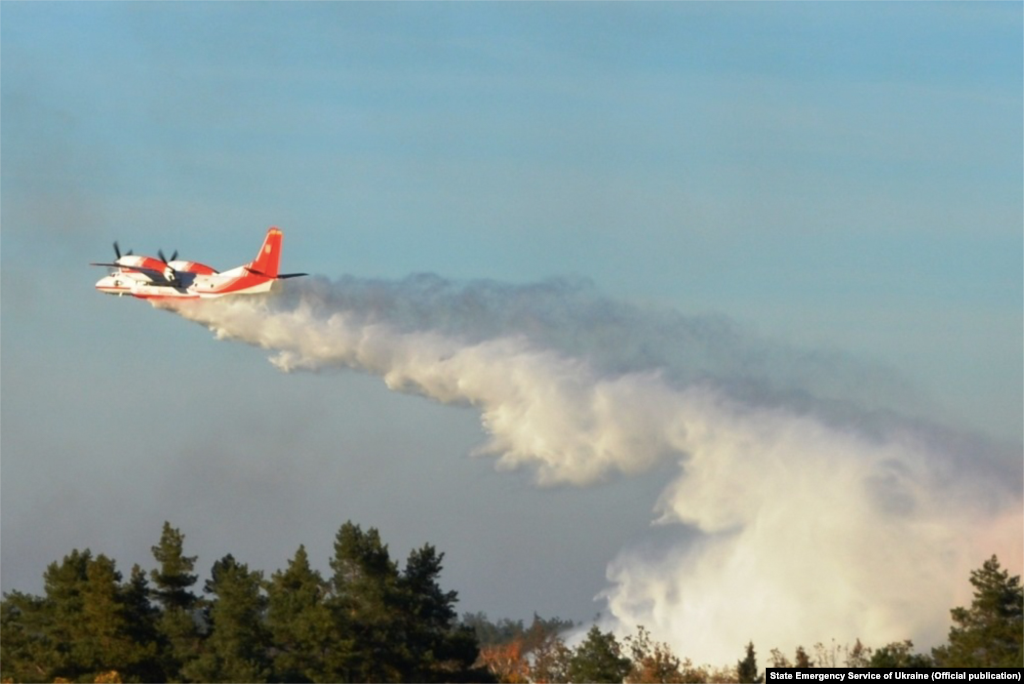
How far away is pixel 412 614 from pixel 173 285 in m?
23.6

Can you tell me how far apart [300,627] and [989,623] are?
2388 cm

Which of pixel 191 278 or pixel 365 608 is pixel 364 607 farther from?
pixel 191 278

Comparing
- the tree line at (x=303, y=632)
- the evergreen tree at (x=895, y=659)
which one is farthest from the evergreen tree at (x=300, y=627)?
the evergreen tree at (x=895, y=659)

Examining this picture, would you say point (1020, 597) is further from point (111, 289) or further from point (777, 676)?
point (111, 289)

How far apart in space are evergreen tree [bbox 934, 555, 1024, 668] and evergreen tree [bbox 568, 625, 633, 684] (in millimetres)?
11048

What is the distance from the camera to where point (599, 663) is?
60.9 metres

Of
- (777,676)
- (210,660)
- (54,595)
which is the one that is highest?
(54,595)

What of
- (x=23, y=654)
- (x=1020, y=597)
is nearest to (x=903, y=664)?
(x=1020, y=597)

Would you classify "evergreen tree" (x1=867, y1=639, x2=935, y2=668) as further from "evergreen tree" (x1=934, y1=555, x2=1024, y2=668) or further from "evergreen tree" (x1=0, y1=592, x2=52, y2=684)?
"evergreen tree" (x1=0, y1=592, x2=52, y2=684)

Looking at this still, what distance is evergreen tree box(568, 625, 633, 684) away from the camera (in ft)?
199

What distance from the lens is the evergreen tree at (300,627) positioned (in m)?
61.5

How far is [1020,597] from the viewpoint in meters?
57.3

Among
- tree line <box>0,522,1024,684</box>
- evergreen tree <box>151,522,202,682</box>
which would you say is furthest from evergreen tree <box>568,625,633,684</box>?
evergreen tree <box>151,522,202,682</box>

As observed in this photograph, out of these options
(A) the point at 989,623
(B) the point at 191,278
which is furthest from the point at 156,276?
(A) the point at 989,623
